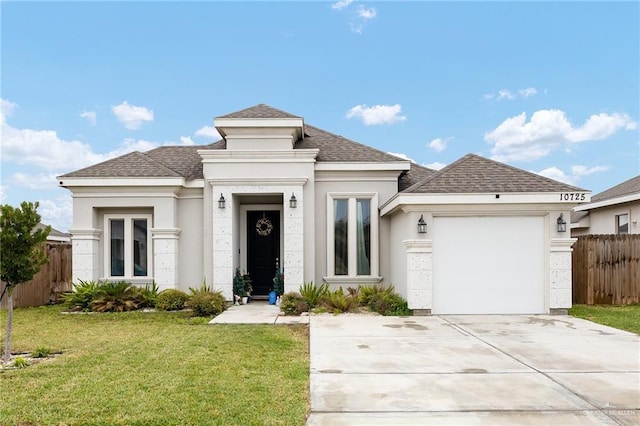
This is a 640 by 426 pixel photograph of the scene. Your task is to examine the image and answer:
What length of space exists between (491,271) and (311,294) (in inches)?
163

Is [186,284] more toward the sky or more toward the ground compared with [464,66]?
more toward the ground

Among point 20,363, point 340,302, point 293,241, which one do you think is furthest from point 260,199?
point 20,363

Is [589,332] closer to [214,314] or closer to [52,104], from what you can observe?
[214,314]

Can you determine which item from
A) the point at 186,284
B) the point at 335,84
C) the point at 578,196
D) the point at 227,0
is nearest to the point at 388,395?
the point at 578,196

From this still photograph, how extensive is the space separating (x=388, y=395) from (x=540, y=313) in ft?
22.7

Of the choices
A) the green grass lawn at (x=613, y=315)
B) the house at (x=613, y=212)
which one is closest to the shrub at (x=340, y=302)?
the green grass lawn at (x=613, y=315)

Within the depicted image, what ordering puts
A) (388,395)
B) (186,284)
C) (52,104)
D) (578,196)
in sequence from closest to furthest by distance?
(388,395), (578,196), (52,104), (186,284)

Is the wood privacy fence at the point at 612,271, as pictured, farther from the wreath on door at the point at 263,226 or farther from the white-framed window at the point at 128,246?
the white-framed window at the point at 128,246

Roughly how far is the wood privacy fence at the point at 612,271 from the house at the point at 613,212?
2659mm

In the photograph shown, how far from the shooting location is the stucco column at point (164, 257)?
12156 millimetres

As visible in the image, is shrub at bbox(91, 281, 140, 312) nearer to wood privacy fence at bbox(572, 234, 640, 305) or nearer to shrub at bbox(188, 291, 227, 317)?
shrub at bbox(188, 291, 227, 317)

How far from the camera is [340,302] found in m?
10.9

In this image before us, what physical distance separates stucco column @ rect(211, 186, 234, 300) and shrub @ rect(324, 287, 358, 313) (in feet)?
8.81

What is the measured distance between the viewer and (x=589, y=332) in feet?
27.6
